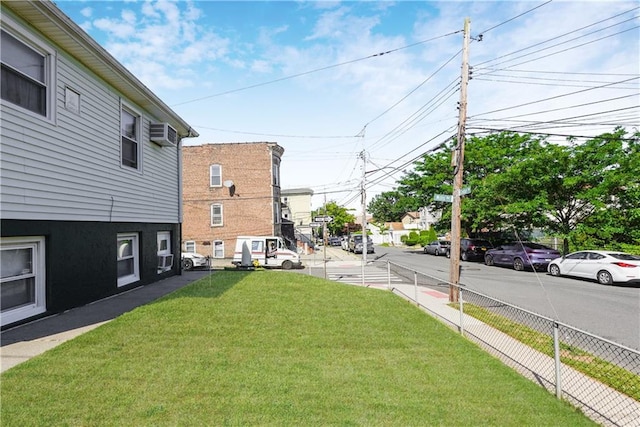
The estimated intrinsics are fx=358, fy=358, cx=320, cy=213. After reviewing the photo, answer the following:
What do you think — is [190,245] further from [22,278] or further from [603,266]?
[603,266]

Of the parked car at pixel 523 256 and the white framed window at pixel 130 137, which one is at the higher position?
the white framed window at pixel 130 137

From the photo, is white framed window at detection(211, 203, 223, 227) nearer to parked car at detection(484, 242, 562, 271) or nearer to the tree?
the tree

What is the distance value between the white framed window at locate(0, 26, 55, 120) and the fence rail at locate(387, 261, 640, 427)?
8.89 metres

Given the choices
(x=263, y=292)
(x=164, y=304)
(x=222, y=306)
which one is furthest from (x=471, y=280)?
(x=164, y=304)

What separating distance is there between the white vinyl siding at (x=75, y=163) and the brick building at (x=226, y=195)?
58.2 feet

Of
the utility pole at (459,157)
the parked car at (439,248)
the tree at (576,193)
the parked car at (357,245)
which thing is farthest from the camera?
the parked car at (357,245)

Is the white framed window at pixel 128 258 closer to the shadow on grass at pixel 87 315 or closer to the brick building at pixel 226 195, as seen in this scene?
the shadow on grass at pixel 87 315

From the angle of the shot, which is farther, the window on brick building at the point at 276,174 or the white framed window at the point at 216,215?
the window on brick building at the point at 276,174

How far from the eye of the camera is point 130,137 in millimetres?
10625

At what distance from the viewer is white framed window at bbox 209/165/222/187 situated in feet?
97.1

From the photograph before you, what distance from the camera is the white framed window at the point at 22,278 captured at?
6.06 metres

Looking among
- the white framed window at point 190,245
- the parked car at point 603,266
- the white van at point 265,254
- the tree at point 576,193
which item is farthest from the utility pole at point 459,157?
the white framed window at point 190,245

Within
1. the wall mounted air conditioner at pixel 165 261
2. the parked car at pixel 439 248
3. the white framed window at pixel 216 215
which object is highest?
the white framed window at pixel 216 215

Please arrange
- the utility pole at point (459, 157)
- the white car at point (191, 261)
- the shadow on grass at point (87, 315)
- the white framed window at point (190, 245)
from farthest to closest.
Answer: the white framed window at point (190, 245) < the white car at point (191, 261) < the utility pole at point (459, 157) < the shadow on grass at point (87, 315)
